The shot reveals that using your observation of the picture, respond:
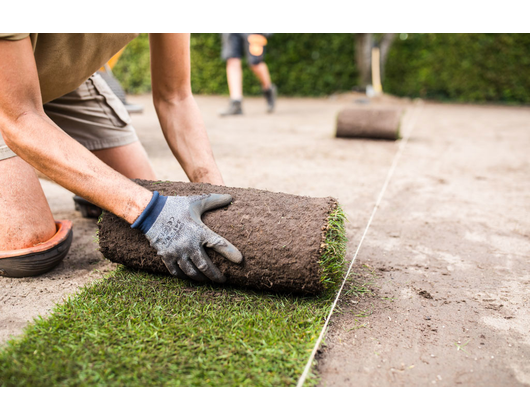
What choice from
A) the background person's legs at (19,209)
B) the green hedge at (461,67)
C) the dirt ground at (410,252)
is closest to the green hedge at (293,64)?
the green hedge at (461,67)

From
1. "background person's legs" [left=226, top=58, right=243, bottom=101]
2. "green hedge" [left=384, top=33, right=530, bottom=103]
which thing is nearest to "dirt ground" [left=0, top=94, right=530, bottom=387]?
"background person's legs" [left=226, top=58, right=243, bottom=101]

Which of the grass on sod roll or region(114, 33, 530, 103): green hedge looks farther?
region(114, 33, 530, 103): green hedge

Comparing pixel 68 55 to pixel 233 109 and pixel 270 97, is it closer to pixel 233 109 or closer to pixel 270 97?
pixel 233 109

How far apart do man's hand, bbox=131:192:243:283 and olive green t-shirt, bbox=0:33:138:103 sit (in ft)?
3.04

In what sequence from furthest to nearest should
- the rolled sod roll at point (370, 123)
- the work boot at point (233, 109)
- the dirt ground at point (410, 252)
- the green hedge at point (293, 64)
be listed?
the green hedge at point (293, 64) < the work boot at point (233, 109) < the rolled sod roll at point (370, 123) < the dirt ground at point (410, 252)

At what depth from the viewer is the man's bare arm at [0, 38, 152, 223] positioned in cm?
175

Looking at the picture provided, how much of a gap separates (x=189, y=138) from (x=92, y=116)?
27.7 inches

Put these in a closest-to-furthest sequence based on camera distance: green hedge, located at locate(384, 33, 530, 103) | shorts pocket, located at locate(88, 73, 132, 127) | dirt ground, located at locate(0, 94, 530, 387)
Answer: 1. dirt ground, located at locate(0, 94, 530, 387)
2. shorts pocket, located at locate(88, 73, 132, 127)
3. green hedge, located at locate(384, 33, 530, 103)

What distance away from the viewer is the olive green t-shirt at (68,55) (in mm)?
2051

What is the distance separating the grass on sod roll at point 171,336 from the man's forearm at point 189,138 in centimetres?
68

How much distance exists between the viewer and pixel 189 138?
7.91ft

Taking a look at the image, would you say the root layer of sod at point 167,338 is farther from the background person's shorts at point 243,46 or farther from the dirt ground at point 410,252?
the background person's shorts at point 243,46

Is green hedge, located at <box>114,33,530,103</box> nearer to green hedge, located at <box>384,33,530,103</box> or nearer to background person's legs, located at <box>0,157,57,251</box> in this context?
green hedge, located at <box>384,33,530,103</box>
